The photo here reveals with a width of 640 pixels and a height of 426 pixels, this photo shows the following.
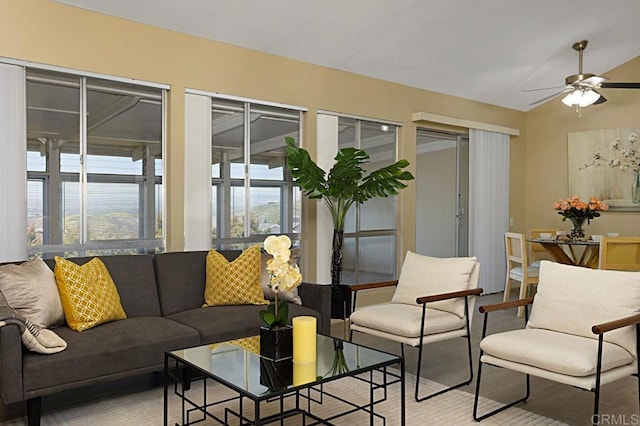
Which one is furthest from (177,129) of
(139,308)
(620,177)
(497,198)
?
(620,177)

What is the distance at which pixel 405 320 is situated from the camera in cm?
370

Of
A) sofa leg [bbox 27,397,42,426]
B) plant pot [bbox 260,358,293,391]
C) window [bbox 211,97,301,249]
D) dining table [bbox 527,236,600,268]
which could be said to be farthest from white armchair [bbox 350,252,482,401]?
dining table [bbox 527,236,600,268]

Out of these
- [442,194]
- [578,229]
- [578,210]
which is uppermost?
[442,194]

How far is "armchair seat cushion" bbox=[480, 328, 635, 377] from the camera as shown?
2.78 metres

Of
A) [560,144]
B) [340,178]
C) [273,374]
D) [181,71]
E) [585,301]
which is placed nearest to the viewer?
[273,374]

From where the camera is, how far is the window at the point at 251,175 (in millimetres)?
5020

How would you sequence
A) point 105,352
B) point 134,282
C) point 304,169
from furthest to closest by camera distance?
point 304,169 → point 134,282 → point 105,352

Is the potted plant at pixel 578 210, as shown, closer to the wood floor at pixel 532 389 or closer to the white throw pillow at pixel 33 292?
the wood floor at pixel 532 389

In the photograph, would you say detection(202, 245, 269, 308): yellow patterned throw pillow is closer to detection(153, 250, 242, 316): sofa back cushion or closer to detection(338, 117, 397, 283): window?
detection(153, 250, 242, 316): sofa back cushion

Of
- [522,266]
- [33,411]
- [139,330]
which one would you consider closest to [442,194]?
[522,266]

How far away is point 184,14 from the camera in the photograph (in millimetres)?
4410

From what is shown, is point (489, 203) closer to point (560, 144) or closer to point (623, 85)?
point (560, 144)

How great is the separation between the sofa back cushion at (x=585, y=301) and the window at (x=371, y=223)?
2.75m

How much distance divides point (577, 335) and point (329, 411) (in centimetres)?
152
